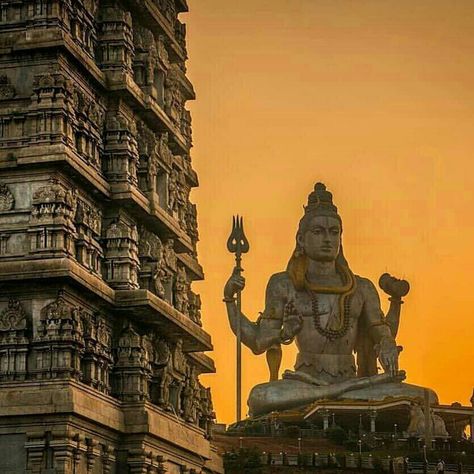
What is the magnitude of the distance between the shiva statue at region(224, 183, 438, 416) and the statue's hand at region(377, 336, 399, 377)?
0.14ft

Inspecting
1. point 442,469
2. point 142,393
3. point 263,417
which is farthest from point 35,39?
point 263,417

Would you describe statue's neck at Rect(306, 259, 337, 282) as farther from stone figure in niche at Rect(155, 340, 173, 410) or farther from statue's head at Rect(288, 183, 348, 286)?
stone figure in niche at Rect(155, 340, 173, 410)

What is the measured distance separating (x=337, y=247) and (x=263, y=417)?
8.29 meters

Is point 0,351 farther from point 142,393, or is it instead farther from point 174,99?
point 174,99

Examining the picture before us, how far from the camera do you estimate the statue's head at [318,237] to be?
232 ft

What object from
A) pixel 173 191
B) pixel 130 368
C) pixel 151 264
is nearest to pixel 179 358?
pixel 151 264

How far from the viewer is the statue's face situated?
70.7 metres

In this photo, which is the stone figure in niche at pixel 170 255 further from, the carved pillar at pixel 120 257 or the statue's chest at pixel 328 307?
the statue's chest at pixel 328 307

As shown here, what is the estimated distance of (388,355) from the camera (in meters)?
68.9

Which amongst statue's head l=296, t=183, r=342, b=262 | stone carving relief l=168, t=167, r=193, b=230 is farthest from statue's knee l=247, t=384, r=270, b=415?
stone carving relief l=168, t=167, r=193, b=230

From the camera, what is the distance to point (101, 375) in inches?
1214

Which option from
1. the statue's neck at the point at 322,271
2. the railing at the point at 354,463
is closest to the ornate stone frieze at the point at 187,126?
the railing at the point at 354,463

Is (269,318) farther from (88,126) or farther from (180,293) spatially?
(88,126)

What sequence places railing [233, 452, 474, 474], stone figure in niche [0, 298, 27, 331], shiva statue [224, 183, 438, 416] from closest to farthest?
stone figure in niche [0, 298, 27, 331] < railing [233, 452, 474, 474] < shiva statue [224, 183, 438, 416]
